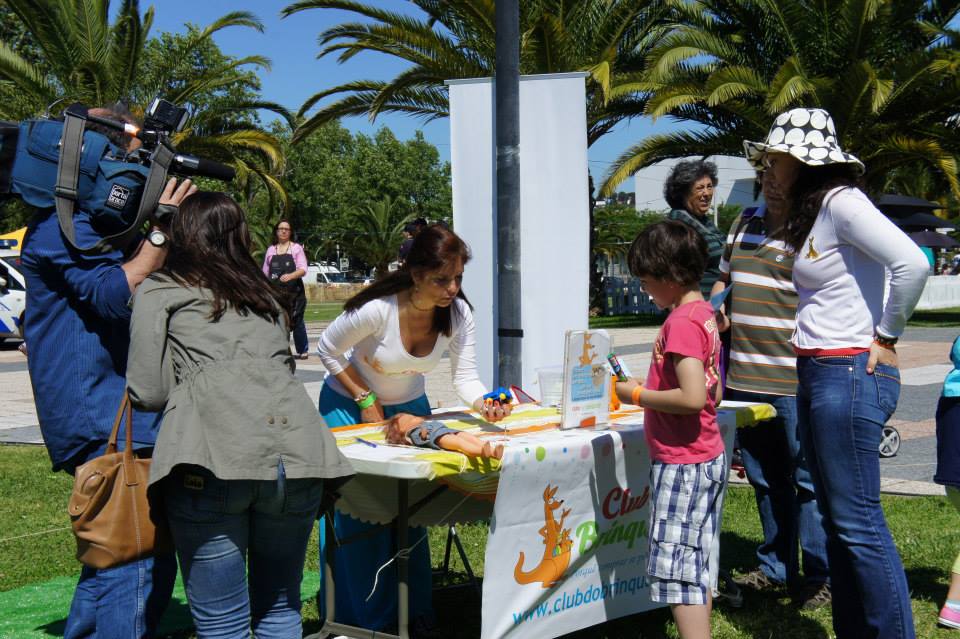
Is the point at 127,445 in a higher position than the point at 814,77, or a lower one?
lower

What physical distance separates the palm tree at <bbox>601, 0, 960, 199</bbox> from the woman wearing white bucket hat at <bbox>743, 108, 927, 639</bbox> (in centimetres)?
1245

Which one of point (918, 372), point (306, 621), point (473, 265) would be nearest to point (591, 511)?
point (306, 621)

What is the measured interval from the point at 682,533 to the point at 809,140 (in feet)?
4.49

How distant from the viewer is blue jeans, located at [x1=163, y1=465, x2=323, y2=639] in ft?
7.98

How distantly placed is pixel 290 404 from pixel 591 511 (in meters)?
1.43

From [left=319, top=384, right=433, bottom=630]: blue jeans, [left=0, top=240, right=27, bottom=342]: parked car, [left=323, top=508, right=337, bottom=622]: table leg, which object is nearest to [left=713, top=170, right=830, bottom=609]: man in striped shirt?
[left=319, top=384, right=433, bottom=630]: blue jeans

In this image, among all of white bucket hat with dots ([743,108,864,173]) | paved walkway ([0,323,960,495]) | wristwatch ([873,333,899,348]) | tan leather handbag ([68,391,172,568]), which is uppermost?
white bucket hat with dots ([743,108,864,173])

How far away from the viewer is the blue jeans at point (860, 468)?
3.08 m

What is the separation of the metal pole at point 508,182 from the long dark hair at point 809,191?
176 centimetres

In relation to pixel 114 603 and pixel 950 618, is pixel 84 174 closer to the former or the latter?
pixel 114 603

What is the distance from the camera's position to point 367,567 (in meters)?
3.84

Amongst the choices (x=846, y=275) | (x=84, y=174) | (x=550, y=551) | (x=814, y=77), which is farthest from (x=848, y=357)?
(x=814, y=77)

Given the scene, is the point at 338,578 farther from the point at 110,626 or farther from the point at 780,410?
the point at 780,410

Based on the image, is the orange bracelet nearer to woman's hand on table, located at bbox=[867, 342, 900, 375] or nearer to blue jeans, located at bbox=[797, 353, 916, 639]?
blue jeans, located at bbox=[797, 353, 916, 639]
